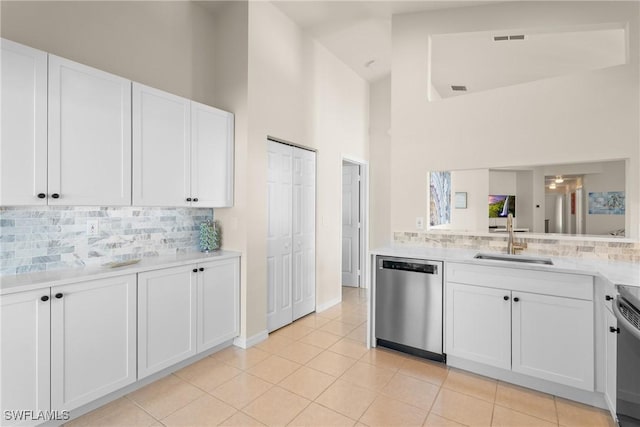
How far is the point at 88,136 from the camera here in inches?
82.5

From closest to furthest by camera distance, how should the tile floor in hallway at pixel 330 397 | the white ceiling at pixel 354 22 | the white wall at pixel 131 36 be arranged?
1. the tile floor in hallway at pixel 330 397
2. the white wall at pixel 131 36
3. the white ceiling at pixel 354 22

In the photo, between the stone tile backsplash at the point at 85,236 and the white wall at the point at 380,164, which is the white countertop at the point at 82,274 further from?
the white wall at the point at 380,164

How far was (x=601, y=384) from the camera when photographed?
2088mm

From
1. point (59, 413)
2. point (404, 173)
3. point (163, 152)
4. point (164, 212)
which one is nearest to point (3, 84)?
point (163, 152)

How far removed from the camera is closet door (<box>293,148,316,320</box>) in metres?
3.81

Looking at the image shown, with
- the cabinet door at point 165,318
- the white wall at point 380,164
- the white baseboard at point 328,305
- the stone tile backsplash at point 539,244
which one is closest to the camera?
the cabinet door at point 165,318

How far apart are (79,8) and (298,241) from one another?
2.82 metres

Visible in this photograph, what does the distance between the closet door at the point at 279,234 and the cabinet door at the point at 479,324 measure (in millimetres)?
1772

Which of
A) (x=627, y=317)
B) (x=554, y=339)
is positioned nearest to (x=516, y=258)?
(x=554, y=339)

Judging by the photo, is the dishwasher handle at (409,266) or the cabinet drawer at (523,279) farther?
the dishwasher handle at (409,266)

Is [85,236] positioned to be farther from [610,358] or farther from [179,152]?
[610,358]

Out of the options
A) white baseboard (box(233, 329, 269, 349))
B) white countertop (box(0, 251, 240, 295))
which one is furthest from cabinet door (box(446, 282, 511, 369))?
white countertop (box(0, 251, 240, 295))

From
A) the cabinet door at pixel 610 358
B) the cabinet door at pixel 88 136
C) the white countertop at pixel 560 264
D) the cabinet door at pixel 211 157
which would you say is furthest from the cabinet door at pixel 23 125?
the cabinet door at pixel 610 358

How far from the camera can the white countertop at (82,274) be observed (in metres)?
1.78
